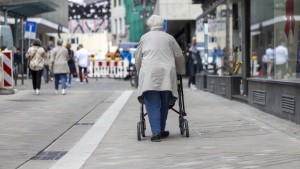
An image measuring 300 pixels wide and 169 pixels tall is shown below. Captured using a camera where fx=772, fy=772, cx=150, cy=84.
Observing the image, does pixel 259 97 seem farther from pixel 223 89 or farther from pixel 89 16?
pixel 89 16

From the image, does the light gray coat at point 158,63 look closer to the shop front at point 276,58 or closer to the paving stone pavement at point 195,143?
the paving stone pavement at point 195,143

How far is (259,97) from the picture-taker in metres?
15.1

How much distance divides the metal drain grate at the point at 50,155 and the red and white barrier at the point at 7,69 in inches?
514

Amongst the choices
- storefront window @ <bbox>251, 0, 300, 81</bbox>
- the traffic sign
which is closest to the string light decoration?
the traffic sign

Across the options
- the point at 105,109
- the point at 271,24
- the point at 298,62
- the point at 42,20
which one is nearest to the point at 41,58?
the point at 105,109

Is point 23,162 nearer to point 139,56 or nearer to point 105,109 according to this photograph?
point 139,56

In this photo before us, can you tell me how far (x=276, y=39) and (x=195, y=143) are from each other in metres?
5.06

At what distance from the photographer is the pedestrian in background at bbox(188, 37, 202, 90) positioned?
2586 centimetres

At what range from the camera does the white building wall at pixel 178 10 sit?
40.5 m

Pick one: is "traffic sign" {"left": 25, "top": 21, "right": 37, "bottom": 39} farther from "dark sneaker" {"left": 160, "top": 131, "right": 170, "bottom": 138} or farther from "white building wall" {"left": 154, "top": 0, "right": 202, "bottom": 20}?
"dark sneaker" {"left": 160, "top": 131, "right": 170, "bottom": 138}

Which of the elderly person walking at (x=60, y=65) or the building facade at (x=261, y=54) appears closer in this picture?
the building facade at (x=261, y=54)

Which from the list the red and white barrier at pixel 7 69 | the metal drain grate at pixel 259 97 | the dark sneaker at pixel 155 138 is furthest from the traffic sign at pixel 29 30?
the dark sneaker at pixel 155 138

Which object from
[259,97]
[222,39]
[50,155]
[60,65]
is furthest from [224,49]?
[50,155]

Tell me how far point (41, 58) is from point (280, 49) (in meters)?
10.6
